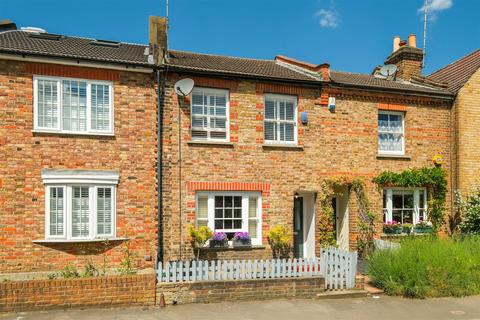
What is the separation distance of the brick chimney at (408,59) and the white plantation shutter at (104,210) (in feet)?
42.5

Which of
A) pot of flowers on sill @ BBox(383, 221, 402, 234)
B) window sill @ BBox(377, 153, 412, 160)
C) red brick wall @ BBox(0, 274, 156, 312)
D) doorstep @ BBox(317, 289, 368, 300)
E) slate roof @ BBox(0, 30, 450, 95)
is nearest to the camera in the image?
red brick wall @ BBox(0, 274, 156, 312)

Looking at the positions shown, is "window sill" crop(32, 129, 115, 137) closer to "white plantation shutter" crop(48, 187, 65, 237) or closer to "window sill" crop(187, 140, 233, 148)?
"white plantation shutter" crop(48, 187, 65, 237)

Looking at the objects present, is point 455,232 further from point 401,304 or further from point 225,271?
point 225,271

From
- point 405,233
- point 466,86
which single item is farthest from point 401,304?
point 466,86

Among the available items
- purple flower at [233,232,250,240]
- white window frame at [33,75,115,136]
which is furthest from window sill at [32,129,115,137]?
purple flower at [233,232,250,240]

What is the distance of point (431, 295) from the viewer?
10.3 m

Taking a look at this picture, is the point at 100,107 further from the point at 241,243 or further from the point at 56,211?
the point at 241,243

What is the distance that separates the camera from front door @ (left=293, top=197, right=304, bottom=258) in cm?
1426

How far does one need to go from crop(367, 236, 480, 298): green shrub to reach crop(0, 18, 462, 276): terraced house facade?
3172 mm

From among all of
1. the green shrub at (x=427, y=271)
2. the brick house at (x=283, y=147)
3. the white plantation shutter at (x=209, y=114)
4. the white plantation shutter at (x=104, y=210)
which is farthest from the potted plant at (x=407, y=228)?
the white plantation shutter at (x=104, y=210)

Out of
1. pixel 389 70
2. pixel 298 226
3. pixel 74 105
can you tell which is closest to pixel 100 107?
pixel 74 105

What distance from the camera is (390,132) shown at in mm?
14789

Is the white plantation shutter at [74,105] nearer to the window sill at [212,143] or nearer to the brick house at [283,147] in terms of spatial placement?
the brick house at [283,147]

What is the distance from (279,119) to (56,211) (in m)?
7.15
